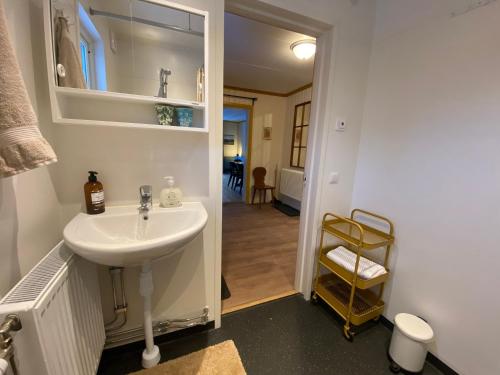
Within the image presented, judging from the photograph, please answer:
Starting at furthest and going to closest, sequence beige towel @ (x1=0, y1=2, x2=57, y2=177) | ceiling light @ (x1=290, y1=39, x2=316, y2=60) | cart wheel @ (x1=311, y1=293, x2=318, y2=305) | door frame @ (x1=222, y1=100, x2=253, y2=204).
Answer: door frame @ (x1=222, y1=100, x2=253, y2=204) < ceiling light @ (x1=290, y1=39, x2=316, y2=60) < cart wheel @ (x1=311, y1=293, x2=318, y2=305) < beige towel @ (x1=0, y1=2, x2=57, y2=177)

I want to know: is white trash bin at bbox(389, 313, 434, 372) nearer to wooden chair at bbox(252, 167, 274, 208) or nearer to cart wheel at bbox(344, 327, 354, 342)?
cart wheel at bbox(344, 327, 354, 342)

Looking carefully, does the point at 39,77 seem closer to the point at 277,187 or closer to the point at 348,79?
the point at 348,79

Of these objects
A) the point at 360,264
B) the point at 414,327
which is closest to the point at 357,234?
the point at 360,264

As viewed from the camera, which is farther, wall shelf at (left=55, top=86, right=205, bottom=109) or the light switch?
the light switch

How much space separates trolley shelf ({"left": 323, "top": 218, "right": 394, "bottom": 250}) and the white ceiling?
1870 millimetres

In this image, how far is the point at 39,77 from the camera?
0.87 meters

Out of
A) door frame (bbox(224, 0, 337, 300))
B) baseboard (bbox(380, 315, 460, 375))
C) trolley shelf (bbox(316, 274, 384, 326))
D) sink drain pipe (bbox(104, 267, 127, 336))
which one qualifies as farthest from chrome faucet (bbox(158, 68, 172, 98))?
baseboard (bbox(380, 315, 460, 375))

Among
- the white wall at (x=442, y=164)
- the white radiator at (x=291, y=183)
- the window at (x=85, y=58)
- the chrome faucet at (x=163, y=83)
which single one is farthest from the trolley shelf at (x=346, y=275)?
the white radiator at (x=291, y=183)

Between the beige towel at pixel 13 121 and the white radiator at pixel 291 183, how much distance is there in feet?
11.8

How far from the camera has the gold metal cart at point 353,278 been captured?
1329 mm

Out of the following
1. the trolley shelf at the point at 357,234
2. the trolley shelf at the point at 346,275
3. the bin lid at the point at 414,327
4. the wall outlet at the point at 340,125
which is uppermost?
the wall outlet at the point at 340,125

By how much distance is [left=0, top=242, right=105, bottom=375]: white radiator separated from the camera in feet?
1.89

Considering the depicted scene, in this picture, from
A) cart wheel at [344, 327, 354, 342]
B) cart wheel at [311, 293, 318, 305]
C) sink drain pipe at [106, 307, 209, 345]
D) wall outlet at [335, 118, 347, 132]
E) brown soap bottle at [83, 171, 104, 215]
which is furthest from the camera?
cart wheel at [311, 293, 318, 305]

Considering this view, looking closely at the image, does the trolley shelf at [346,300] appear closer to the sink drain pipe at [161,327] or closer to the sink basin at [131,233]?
the sink drain pipe at [161,327]
